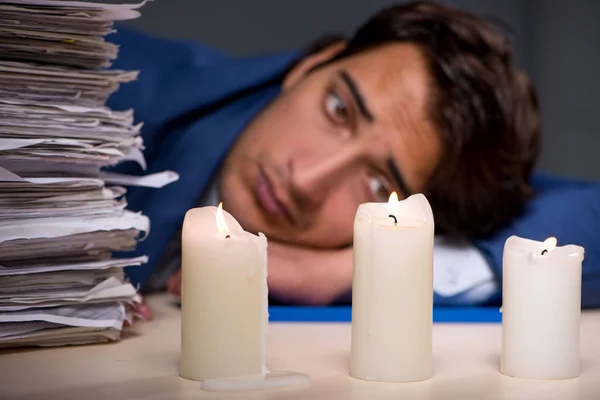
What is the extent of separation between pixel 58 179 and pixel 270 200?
2.14 feet

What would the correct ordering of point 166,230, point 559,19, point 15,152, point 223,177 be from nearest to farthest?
point 15,152
point 166,230
point 223,177
point 559,19

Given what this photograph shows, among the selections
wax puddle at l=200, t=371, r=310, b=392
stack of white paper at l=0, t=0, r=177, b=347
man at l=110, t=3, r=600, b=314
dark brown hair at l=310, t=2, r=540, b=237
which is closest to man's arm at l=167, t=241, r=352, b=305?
man at l=110, t=3, r=600, b=314

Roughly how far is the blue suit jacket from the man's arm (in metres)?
0.17

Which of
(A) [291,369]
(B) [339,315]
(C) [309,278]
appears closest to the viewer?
(A) [291,369]

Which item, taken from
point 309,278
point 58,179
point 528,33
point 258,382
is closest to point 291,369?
point 258,382

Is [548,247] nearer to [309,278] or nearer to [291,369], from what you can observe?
[291,369]

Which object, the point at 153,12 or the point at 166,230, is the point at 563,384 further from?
the point at 153,12

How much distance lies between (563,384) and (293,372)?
284 millimetres

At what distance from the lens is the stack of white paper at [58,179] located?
1.02 meters

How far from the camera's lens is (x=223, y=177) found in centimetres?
169

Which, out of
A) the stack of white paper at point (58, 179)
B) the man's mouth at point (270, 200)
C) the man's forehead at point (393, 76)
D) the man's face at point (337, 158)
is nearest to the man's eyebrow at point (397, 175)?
the man's face at point (337, 158)

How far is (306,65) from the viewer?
1856mm

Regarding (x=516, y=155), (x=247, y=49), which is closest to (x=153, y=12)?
(x=247, y=49)

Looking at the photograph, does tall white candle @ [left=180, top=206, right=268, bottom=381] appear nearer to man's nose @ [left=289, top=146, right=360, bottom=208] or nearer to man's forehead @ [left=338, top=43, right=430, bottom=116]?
man's nose @ [left=289, top=146, right=360, bottom=208]
